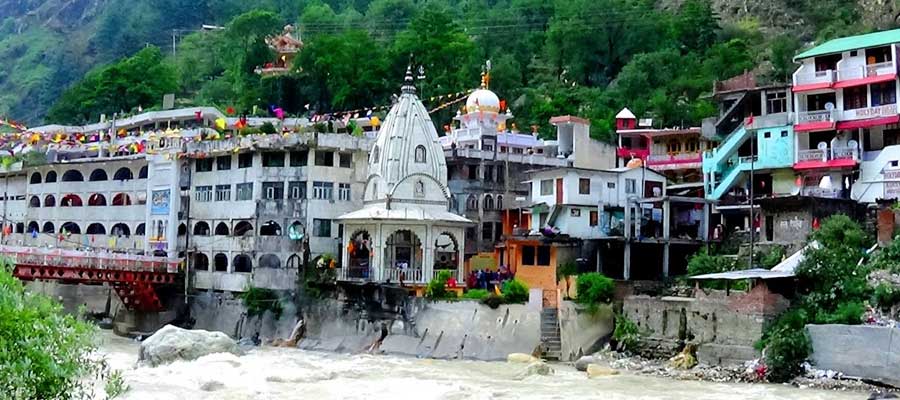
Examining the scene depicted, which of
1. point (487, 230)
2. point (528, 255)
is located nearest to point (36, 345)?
point (528, 255)

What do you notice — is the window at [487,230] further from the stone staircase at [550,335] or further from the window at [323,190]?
the stone staircase at [550,335]

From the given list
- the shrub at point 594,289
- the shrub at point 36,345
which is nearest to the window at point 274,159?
the shrub at point 594,289

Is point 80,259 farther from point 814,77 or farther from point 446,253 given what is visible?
point 814,77

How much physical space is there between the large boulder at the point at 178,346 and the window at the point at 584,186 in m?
15.8

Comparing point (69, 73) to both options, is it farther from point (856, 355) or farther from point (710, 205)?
point (856, 355)

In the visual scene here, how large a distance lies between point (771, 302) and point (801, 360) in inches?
95.6

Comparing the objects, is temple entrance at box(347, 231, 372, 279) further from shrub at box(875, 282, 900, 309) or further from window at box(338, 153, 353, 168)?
shrub at box(875, 282, 900, 309)

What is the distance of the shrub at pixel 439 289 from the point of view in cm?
4369

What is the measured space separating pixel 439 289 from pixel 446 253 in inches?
242

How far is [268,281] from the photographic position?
49.7m

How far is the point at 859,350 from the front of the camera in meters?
31.8

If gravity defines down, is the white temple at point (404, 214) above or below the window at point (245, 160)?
below

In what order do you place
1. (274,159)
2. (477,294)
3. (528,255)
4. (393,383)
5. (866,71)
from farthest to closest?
(274,159)
(528,255)
(866,71)
(477,294)
(393,383)

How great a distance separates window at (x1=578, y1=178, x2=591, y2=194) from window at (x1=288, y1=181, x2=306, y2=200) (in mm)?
12633
